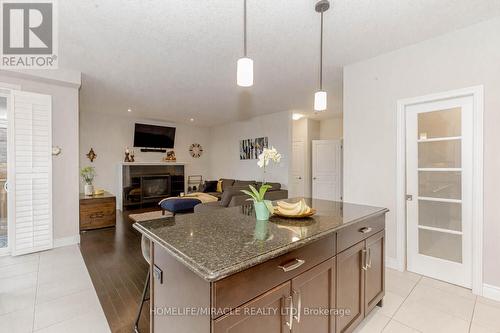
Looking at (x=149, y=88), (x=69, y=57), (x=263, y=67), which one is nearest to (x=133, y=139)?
(x=149, y=88)

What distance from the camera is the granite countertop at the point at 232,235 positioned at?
0.99m

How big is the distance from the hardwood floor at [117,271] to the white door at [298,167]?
4.24 m

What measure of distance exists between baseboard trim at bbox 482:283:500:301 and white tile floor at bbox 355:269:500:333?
0.06 m

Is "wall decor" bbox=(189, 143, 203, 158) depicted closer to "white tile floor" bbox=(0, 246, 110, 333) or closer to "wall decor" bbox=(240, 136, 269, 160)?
"wall decor" bbox=(240, 136, 269, 160)

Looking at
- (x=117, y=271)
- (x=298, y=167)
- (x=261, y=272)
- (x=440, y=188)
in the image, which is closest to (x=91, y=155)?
(x=117, y=271)

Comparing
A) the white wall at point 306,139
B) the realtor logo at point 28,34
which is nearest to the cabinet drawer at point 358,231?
the realtor logo at point 28,34

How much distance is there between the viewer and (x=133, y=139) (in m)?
7.00

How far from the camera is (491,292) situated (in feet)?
7.46

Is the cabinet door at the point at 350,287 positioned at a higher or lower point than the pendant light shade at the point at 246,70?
lower

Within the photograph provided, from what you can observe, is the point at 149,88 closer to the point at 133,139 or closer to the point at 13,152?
the point at 13,152

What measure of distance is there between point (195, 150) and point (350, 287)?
24.1 ft

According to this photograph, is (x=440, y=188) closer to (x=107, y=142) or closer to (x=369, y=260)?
(x=369, y=260)

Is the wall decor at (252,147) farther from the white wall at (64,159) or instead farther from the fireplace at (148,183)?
the white wall at (64,159)

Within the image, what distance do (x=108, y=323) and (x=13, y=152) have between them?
283cm
